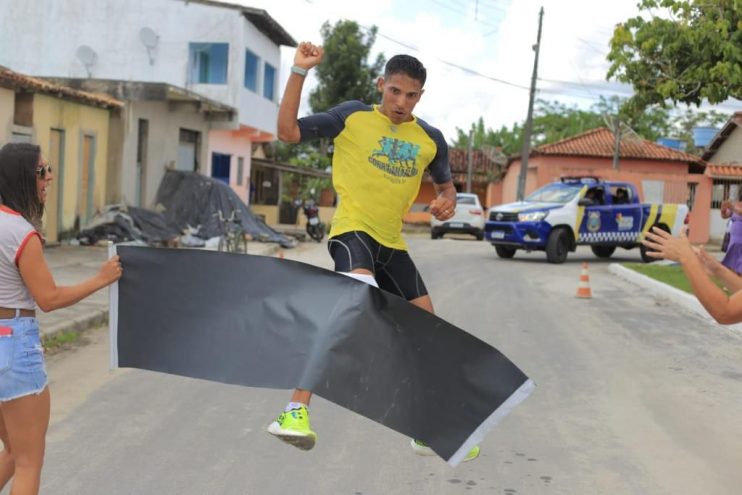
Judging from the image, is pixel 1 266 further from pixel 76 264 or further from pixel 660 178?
pixel 660 178

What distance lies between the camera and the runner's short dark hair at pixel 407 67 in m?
4.32

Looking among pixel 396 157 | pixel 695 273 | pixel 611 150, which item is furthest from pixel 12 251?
pixel 611 150

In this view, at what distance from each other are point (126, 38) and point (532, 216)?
15.4 meters

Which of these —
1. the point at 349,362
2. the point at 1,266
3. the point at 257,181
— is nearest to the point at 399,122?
the point at 349,362

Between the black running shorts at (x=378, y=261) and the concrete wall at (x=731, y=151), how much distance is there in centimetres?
3334

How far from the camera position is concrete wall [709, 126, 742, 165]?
1428 inches

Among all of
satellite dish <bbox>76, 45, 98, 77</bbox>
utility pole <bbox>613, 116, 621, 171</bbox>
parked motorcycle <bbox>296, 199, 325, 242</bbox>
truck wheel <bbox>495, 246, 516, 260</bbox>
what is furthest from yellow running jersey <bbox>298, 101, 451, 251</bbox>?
utility pole <bbox>613, 116, 621, 171</bbox>

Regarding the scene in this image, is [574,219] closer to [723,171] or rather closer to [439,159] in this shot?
[439,159]

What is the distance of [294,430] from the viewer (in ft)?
12.5

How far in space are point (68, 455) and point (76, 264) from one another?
11.0 meters

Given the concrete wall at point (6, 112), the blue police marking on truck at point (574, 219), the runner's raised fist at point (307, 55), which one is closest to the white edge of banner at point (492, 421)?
the runner's raised fist at point (307, 55)

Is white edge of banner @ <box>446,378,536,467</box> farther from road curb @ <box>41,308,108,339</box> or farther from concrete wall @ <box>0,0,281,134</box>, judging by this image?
concrete wall @ <box>0,0,281,134</box>

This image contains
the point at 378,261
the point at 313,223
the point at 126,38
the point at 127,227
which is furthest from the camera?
the point at 126,38

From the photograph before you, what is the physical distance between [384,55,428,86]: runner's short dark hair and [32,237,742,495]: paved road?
2.16 meters
